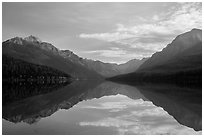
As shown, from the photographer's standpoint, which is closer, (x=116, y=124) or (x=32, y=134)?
(x=32, y=134)

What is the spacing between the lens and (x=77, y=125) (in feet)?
117

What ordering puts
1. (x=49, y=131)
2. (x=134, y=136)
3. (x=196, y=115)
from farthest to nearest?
(x=196, y=115), (x=49, y=131), (x=134, y=136)

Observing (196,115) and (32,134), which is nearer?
(32,134)

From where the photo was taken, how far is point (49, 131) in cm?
3111

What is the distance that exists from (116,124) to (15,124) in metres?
11.7

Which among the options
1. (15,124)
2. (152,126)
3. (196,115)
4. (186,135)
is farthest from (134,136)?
(196,115)

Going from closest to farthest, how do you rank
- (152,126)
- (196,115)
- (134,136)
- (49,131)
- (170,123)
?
(134,136) → (49,131) → (152,126) → (170,123) → (196,115)

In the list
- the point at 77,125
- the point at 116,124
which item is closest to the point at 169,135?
the point at 116,124

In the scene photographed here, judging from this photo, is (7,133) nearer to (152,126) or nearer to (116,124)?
(116,124)

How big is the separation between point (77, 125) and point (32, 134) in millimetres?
7644

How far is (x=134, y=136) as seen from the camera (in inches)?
1128

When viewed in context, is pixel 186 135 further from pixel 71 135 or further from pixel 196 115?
pixel 196 115

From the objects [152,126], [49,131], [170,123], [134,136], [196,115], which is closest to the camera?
[134,136]

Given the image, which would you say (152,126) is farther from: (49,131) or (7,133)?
(7,133)
